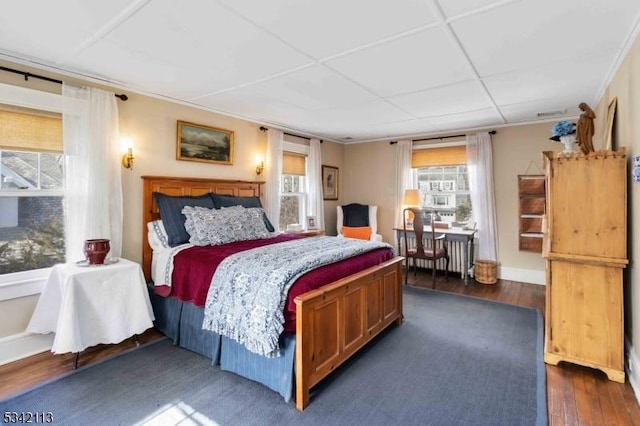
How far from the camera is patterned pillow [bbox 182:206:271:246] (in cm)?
317

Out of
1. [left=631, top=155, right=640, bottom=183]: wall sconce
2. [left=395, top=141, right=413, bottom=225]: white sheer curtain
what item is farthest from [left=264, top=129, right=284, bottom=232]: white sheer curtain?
[left=631, top=155, right=640, bottom=183]: wall sconce

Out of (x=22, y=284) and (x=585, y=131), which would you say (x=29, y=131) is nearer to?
(x=22, y=284)

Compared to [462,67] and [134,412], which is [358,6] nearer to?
[462,67]

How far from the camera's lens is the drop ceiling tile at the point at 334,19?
1.80m

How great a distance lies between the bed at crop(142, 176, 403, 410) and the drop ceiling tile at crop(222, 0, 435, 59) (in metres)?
1.69

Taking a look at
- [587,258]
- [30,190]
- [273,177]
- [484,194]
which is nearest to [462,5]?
[587,258]

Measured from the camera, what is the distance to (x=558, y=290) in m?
2.54

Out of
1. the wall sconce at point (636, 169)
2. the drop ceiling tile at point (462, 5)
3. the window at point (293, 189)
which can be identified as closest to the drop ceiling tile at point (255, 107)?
the window at point (293, 189)

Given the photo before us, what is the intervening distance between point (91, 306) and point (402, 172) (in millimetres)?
4764

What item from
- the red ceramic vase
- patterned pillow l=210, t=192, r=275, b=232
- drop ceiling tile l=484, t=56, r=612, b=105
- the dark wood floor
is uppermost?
drop ceiling tile l=484, t=56, r=612, b=105

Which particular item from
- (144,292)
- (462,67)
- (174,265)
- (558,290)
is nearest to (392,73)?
(462,67)

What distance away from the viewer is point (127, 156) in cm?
326

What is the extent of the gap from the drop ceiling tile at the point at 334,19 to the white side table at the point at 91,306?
220 cm

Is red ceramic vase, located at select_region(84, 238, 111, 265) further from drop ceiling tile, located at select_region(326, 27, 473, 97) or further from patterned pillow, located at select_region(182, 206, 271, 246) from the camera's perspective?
drop ceiling tile, located at select_region(326, 27, 473, 97)
